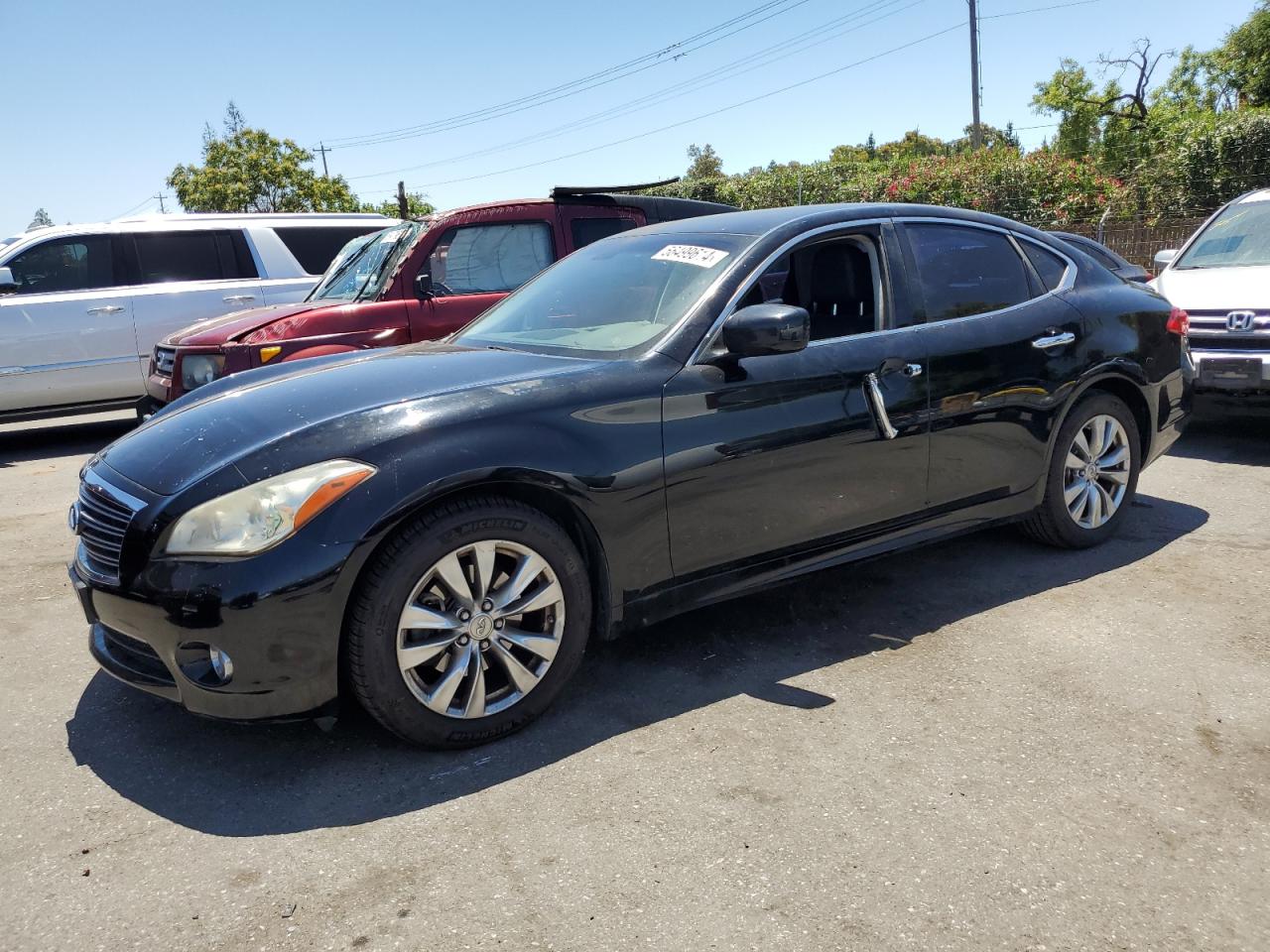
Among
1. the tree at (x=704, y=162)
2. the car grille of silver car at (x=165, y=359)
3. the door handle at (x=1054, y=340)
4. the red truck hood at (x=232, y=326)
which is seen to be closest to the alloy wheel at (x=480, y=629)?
the door handle at (x=1054, y=340)

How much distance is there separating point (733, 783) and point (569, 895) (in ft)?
2.13

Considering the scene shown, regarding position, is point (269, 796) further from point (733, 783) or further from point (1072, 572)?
point (1072, 572)

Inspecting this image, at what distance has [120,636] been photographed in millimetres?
3055

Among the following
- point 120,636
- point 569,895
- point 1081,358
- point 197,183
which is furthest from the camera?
point 197,183

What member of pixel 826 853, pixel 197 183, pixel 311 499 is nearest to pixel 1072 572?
pixel 826 853

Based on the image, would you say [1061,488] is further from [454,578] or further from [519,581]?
[454,578]

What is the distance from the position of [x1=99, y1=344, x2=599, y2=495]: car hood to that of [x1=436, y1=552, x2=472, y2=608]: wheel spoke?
400 millimetres

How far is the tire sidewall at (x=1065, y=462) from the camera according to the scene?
15.0 feet

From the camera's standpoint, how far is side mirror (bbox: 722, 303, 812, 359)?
3.35 meters

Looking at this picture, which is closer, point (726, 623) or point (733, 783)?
point (733, 783)

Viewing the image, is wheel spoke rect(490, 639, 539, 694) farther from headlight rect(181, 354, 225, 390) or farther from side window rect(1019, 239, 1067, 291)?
headlight rect(181, 354, 225, 390)

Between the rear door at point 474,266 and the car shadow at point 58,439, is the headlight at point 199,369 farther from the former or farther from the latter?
the car shadow at point 58,439

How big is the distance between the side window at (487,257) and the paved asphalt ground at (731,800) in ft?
11.7

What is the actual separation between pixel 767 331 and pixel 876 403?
71cm
